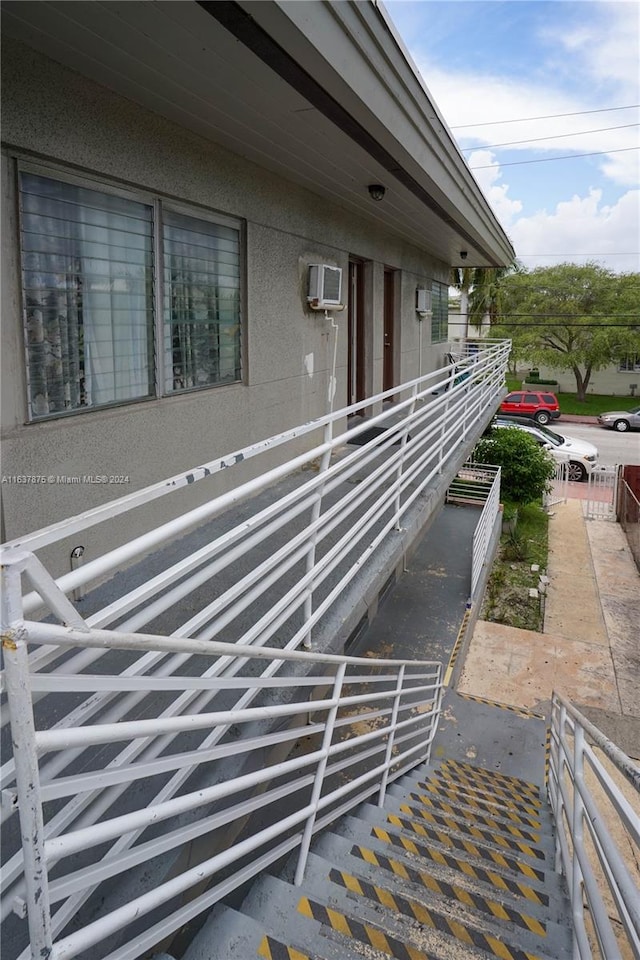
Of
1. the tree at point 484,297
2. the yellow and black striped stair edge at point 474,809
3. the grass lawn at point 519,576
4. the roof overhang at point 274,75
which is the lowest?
the grass lawn at point 519,576

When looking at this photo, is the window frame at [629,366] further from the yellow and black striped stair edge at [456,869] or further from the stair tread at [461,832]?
the yellow and black striped stair edge at [456,869]

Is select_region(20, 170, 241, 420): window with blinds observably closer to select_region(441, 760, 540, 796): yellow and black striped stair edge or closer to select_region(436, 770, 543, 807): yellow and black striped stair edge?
select_region(436, 770, 543, 807): yellow and black striped stair edge

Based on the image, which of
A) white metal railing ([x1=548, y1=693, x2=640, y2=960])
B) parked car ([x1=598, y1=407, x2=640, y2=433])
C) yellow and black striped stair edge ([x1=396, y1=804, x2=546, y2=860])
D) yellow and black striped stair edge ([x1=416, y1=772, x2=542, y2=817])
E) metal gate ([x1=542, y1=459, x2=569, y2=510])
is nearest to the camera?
white metal railing ([x1=548, y1=693, x2=640, y2=960])

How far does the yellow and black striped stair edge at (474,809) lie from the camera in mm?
4109

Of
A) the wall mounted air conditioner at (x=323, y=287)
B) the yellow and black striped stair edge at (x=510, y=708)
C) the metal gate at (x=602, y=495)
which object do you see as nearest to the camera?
the wall mounted air conditioner at (x=323, y=287)

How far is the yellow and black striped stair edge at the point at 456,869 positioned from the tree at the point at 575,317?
32615mm

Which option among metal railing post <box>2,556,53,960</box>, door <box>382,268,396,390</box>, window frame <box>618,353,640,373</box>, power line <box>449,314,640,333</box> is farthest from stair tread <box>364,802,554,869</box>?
window frame <box>618,353,640,373</box>


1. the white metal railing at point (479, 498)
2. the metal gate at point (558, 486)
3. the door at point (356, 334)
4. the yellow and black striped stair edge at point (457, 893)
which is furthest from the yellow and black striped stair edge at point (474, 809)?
the metal gate at point (558, 486)

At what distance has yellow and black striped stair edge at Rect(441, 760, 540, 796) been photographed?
17.6 feet

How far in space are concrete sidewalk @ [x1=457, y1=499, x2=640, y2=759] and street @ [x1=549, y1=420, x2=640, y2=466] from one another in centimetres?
1120

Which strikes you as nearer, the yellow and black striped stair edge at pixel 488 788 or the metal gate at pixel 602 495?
the yellow and black striped stair edge at pixel 488 788

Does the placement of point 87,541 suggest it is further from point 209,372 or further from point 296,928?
point 296,928

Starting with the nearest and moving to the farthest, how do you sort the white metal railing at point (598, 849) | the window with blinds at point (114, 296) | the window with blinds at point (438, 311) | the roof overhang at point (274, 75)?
the white metal railing at point (598, 849) → the roof overhang at point (274, 75) → the window with blinds at point (114, 296) → the window with blinds at point (438, 311)

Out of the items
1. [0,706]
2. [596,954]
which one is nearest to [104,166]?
[0,706]
